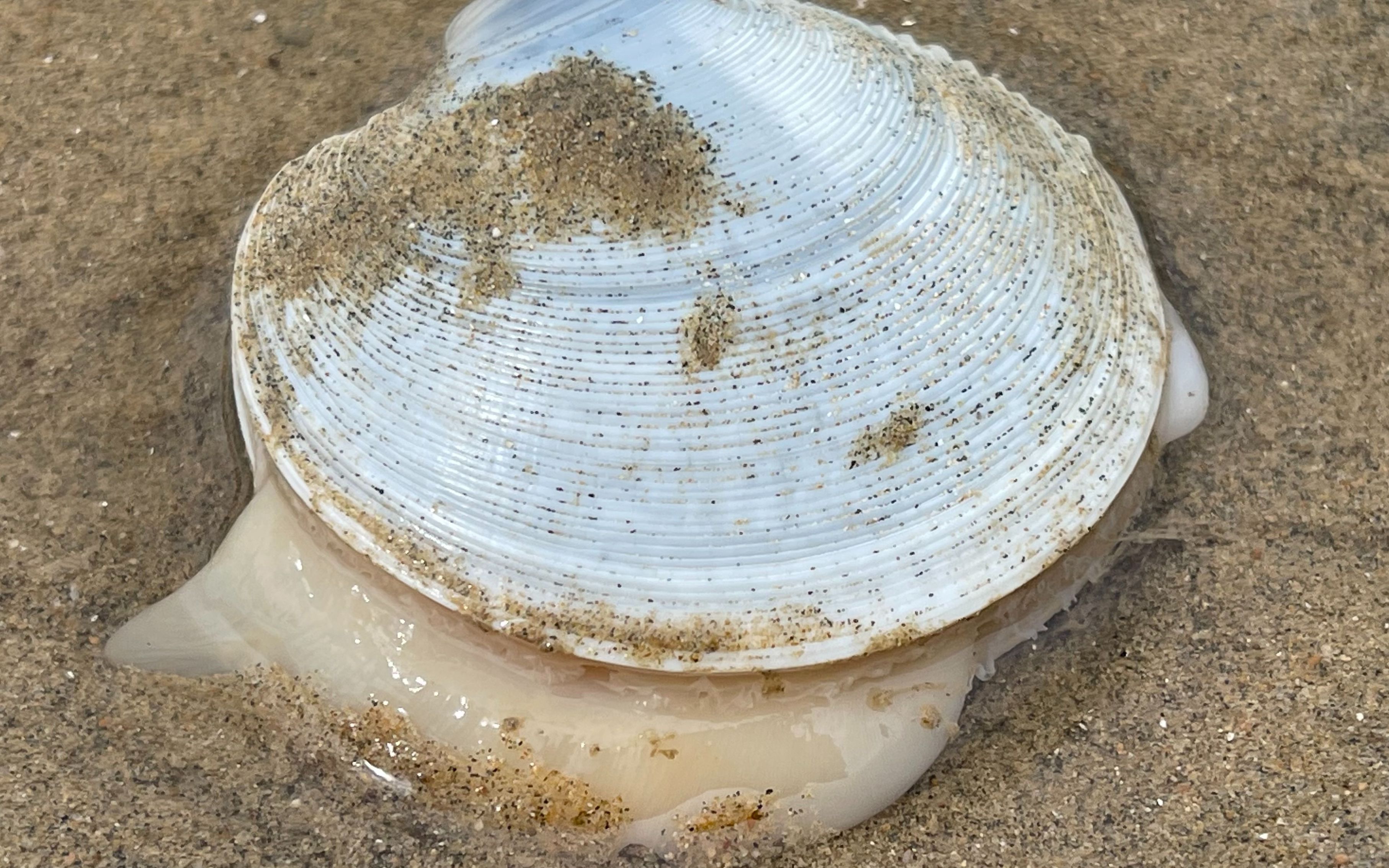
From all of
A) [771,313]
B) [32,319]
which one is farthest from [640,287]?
[32,319]

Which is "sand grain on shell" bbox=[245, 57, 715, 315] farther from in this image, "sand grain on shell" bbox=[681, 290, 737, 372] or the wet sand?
the wet sand

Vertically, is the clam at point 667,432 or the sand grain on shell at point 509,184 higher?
the sand grain on shell at point 509,184

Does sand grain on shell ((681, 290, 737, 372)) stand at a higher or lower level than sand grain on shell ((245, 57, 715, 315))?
lower

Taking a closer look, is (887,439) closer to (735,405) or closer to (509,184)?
(735,405)

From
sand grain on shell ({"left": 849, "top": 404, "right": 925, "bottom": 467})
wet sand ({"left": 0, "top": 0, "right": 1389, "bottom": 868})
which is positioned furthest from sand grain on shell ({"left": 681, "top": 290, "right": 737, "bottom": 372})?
wet sand ({"left": 0, "top": 0, "right": 1389, "bottom": 868})

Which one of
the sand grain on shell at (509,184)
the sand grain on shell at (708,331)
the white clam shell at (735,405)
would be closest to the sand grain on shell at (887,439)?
the white clam shell at (735,405)

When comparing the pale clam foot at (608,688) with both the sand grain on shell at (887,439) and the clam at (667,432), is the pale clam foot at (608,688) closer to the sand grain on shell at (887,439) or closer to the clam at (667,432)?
the clam at (667,432)

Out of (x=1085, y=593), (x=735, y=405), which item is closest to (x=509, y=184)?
(x=735, y=405)
